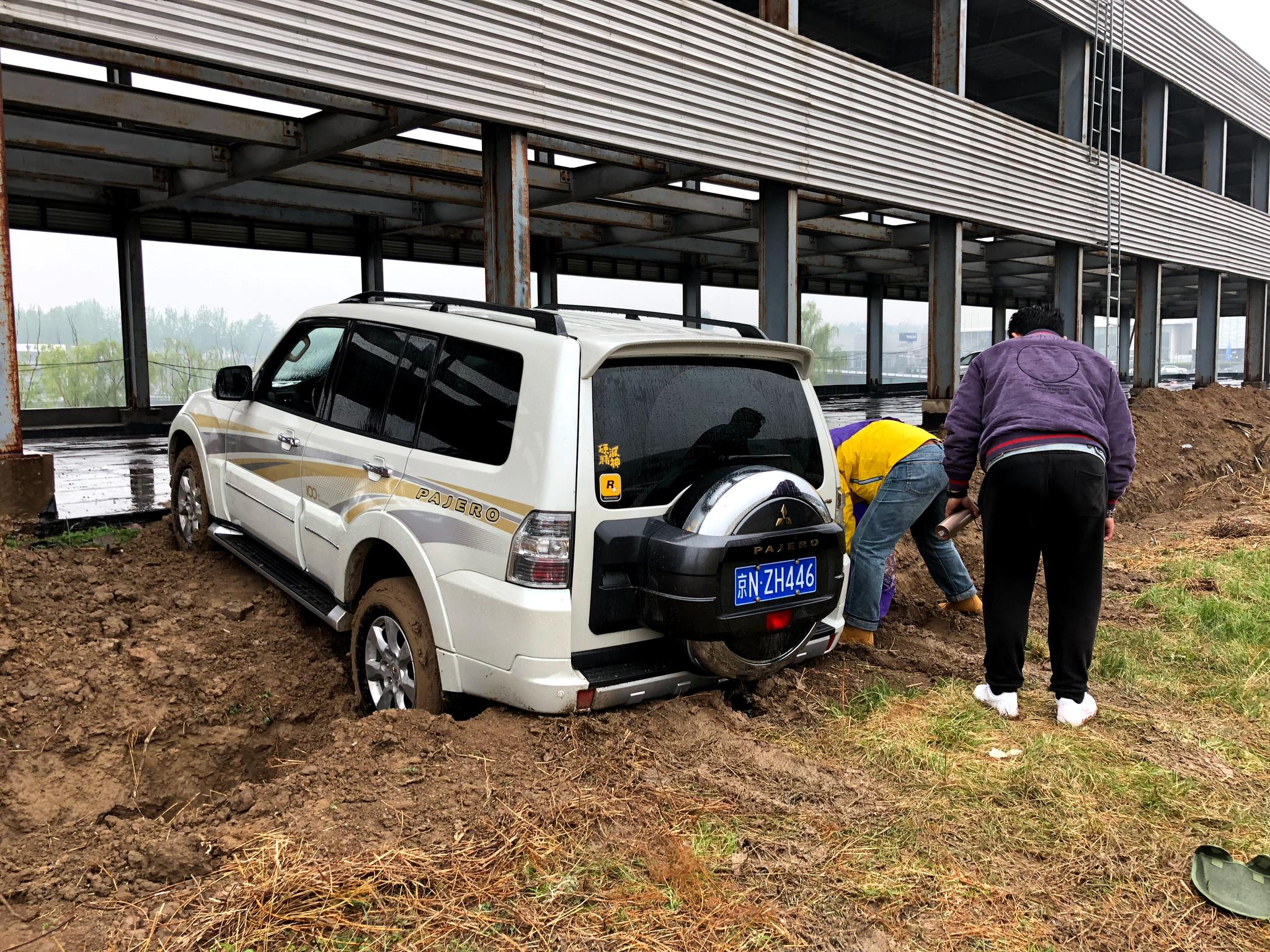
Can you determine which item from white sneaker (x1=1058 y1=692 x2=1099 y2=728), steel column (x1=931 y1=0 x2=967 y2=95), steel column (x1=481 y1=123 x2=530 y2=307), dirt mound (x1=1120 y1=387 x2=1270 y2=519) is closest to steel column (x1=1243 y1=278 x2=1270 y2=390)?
dirt mound (x1=1120 y1=387 x2=1270 y2=519)

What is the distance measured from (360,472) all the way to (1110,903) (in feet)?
10.8

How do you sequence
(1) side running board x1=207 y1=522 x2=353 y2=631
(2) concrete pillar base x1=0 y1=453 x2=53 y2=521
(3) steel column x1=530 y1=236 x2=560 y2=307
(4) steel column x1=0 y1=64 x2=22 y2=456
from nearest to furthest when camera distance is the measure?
(1) side running board x1=207 y1=522 x2=353 y2=631
(4) steel column x1=0 y1=64 x2=22 y2=456
(2) concrete pillar base x1=0 y1=453 x2=53 y2=521
(3) steel column x1=530 y1=236 x2=560 y2=307

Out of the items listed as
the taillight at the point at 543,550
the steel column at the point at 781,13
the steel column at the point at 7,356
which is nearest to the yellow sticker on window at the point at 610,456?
the taillight at the point at 543,550

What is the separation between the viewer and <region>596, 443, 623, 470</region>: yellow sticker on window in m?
3.42

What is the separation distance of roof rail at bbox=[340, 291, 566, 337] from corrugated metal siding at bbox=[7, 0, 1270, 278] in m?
3.03

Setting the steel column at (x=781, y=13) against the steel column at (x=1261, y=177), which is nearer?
the steel column at (x=781, y=13)

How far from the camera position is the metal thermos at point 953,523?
4586mm

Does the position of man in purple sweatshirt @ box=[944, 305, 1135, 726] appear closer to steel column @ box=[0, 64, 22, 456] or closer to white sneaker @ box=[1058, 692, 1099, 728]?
white sneaker @ box=[1058, 692, 1099, 728]

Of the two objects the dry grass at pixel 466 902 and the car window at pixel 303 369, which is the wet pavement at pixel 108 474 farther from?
the dry grass at pixel 466 902

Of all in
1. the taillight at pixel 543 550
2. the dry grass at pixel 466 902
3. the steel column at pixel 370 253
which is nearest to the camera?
the dry grass at pixel 466 902

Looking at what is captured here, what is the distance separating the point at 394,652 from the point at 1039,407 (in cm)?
299

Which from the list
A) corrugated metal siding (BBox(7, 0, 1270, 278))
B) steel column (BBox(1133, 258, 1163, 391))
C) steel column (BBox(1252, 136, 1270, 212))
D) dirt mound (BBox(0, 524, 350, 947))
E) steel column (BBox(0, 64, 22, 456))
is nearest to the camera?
dirt mound (BBox(0, 524, 350, 947))

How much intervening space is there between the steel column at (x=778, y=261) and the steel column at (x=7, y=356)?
7.54 meters

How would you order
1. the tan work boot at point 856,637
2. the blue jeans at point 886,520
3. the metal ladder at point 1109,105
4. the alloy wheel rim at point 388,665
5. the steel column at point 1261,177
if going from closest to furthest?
the alloy wheel rim at point 388,665, the blue jeans at point 886,520, the tan work boot at point 856,637, the metal ladder at point 1109,105, the steel column at point 1261,177
